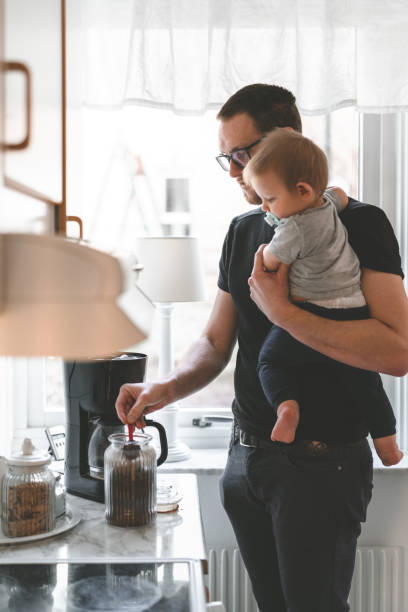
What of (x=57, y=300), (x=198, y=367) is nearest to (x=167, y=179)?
(x=198, y=367)

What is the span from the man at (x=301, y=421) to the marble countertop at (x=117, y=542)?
0.64 feet

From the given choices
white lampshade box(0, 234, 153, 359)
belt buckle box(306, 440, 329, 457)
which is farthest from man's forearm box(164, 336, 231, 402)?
white lampshade box(0, 234, 153, 359)

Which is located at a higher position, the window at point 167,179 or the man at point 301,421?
the window at point 167,179

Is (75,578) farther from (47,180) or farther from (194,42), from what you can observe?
(194,42)

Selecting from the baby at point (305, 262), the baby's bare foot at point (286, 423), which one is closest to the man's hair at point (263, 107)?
the baby at point (305, 262)

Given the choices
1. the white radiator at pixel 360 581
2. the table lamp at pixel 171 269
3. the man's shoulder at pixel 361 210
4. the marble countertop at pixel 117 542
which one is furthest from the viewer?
the white radiator at pixel 360 581

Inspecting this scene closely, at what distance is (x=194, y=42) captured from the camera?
2188 mm

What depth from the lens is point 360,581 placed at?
89.7 inches

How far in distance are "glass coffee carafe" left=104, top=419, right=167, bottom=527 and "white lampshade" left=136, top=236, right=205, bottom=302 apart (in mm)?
747

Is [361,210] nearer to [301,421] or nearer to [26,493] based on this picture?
[301,421]

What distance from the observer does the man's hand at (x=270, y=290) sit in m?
1.51

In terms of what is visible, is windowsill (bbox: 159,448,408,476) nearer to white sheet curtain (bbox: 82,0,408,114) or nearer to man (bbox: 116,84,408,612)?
man (bbox: 116,84,408,612)

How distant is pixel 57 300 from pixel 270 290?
37.5 inches

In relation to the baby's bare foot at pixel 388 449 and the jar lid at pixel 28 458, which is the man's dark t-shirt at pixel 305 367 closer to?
the baby's bare foot at pixel 388 449
